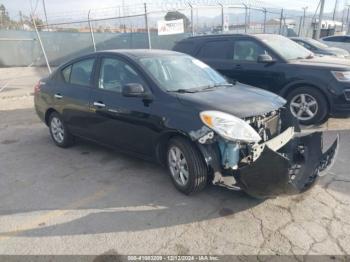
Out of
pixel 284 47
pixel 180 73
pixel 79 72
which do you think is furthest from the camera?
pixel 284 47

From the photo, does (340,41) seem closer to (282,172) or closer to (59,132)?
(59,132)

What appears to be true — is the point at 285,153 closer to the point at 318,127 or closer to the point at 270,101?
the point at 270,101

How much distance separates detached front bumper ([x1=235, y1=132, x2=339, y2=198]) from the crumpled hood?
1.67 ft

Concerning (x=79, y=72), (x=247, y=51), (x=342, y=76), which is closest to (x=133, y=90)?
(x=79, y=72)

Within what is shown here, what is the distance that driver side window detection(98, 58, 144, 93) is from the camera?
4348 millimetres

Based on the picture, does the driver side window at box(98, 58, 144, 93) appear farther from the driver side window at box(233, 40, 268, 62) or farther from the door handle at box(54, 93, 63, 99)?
the driver side window at box(233, 40, 268, 62)

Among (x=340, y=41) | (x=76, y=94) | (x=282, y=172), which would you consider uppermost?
(x=76, y=94)

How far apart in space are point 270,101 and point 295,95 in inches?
111

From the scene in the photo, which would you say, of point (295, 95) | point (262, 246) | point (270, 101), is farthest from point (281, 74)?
point (262, 246)

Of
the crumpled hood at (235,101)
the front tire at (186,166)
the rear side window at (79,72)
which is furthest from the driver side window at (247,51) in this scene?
the front tire at (186,166)

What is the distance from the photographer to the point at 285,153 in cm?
389

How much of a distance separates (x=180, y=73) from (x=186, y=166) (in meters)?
1.36

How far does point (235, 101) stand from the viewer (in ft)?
12.4

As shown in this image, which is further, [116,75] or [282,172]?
[116,75]
